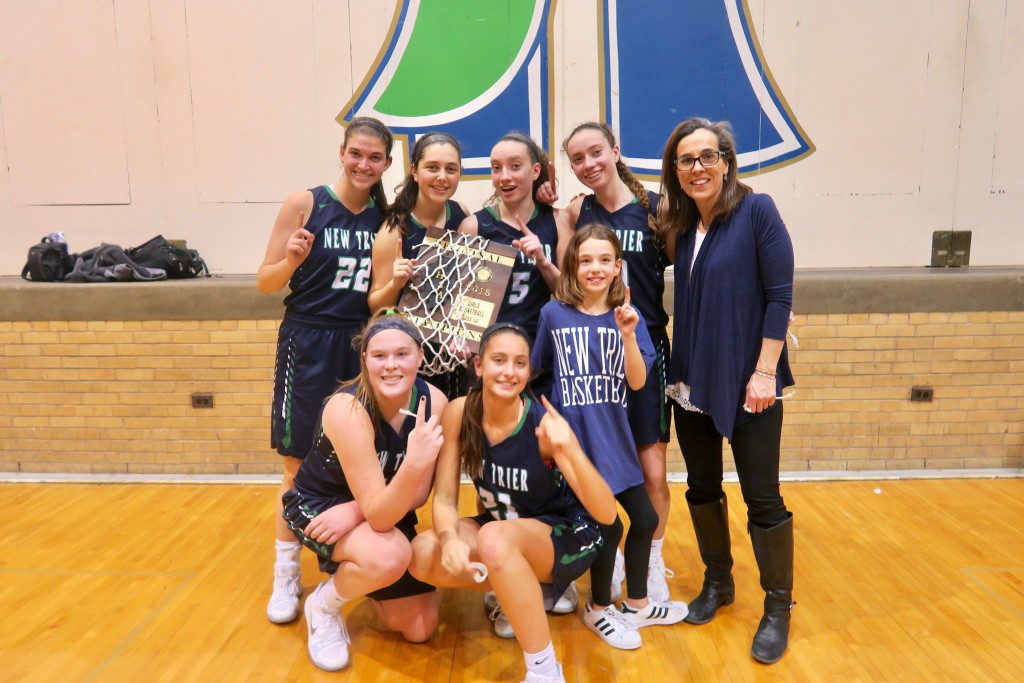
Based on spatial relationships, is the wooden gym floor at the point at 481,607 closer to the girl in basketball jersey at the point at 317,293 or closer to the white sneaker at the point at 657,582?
the white sneaker at the point at 657,582

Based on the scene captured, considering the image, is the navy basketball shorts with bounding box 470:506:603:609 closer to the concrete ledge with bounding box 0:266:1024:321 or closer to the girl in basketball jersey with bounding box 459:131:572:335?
the girl in basketball jersey with bounding box 459:131:572:335

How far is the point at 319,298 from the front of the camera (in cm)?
279

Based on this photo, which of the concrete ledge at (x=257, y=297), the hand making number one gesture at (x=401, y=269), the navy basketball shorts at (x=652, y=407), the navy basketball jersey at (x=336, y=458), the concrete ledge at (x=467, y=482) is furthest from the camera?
the concrete ledge at (x=467, y=482)

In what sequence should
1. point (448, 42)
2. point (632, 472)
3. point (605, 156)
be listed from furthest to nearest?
point (448, 42) < point (605, 156) < point (632, 472)

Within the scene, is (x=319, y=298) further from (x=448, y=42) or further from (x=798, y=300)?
(x=798, y=300)

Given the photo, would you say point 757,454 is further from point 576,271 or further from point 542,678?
point 542,678

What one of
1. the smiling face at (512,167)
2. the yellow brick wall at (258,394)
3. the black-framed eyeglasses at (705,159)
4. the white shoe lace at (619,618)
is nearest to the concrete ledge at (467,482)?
the yellow brick wall at (258,394)

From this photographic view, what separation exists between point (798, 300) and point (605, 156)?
209 centimetres

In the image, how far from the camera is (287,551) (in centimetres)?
284

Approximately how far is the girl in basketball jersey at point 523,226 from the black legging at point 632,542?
0.75 meters

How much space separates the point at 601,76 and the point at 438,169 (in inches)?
92.8

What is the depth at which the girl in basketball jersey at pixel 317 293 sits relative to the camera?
8.99ft

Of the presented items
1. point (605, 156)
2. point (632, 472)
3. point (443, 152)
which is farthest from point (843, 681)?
point (443, 152)

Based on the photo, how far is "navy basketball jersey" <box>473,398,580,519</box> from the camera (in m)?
2.40
